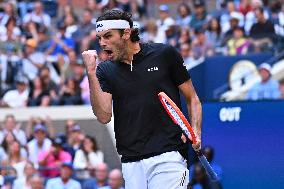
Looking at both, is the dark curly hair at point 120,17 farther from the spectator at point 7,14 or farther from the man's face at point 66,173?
the spectator at point 7,14

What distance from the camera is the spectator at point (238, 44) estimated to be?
17547 mm

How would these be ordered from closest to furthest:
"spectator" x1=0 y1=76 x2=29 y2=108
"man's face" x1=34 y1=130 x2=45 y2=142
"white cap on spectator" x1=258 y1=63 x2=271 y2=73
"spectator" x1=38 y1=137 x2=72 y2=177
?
"spectator" x1=38 y1=137 x2=72 y2=177, "man's face" x1=34 y1=130 x2=45 y2=142, "white cap on spectator" x1=258 y1=63 x2=271 y2=73, "spectator" x1=0 y1=76 x2=29 y2=108

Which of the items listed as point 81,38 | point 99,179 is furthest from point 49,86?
point 99,179

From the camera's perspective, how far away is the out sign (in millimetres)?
9828

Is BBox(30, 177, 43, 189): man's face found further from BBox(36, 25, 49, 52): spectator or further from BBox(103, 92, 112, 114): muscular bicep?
BBox(36, 25, 49, 52): spectator

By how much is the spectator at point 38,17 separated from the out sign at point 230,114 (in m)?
10.8

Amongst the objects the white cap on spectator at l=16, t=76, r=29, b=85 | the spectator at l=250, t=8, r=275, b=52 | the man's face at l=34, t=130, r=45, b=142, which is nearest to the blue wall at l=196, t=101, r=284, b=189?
the man's face at l=34, t=130, r=45, b=142

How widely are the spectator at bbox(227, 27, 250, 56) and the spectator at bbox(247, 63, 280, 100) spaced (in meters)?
1.73

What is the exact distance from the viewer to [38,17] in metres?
20.4

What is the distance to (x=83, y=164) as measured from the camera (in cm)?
1468

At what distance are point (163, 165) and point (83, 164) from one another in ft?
25.4

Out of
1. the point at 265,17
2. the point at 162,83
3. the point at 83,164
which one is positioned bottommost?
the point at 83,164

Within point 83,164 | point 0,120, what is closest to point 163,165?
point 83,164

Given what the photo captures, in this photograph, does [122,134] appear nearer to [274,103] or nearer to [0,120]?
[274,103]
